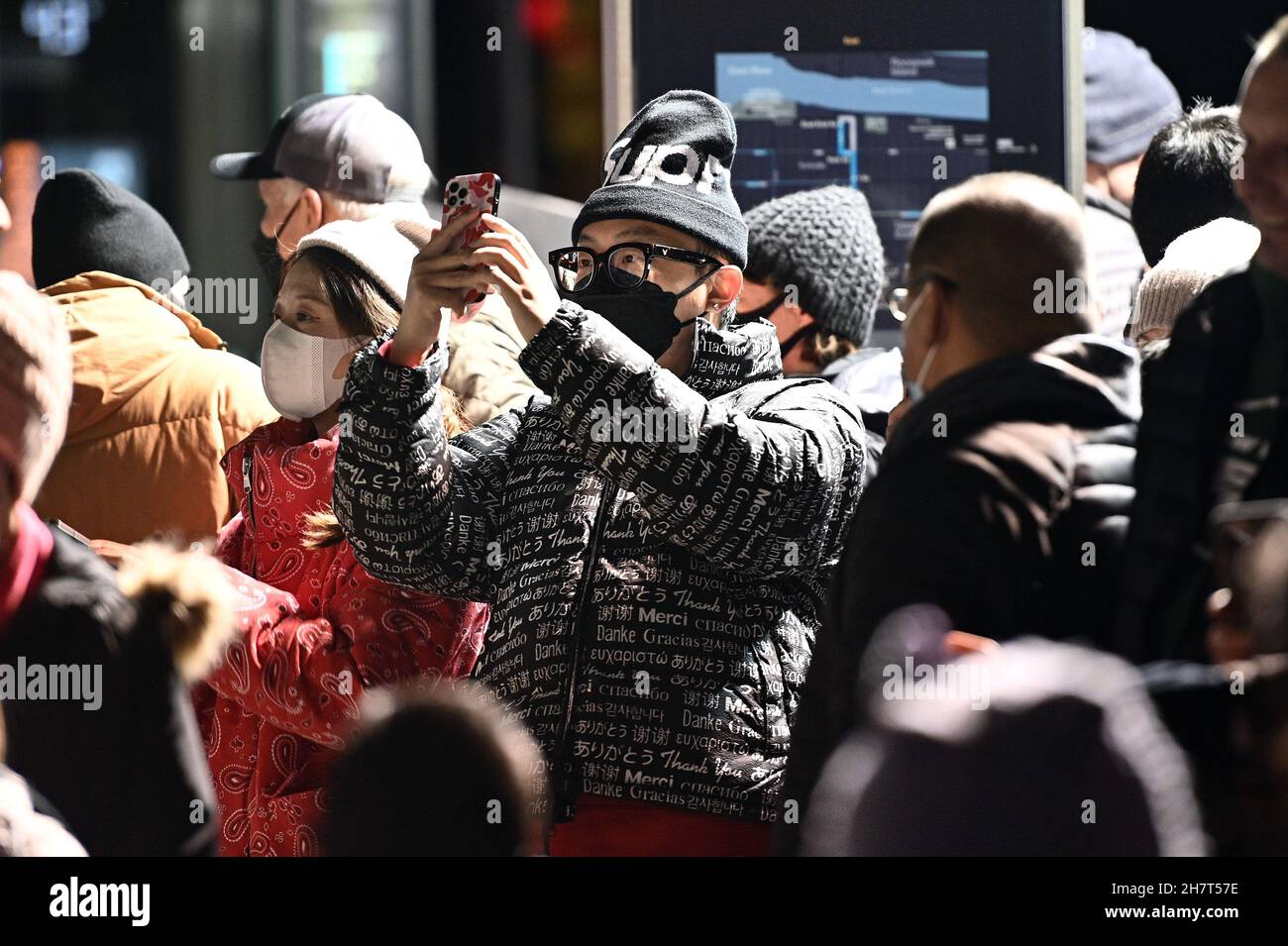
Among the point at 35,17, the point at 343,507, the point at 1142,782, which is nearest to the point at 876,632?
the point at 1142,782

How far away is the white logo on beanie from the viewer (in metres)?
3.24

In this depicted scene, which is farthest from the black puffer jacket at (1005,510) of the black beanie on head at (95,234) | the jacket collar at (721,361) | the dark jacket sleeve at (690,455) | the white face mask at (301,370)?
the black beanie on head at (95,234)

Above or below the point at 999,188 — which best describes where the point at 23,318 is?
below

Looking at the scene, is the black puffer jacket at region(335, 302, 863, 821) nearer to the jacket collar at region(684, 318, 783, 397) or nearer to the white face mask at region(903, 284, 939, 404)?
the jacket collar at region(684, 318, 783, 397)

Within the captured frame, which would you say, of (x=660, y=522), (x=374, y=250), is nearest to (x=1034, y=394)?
(x=660, y=522)

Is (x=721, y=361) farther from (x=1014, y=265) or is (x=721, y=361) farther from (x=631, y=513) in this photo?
(x=1014, y=265)

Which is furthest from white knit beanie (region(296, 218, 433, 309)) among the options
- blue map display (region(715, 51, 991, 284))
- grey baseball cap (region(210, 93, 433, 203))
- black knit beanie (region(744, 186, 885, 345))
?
blue map display (region(715, 51, 991, 284))

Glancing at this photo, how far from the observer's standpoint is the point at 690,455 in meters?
2.78

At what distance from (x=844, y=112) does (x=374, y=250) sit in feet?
4.73

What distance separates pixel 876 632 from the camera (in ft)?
7.57

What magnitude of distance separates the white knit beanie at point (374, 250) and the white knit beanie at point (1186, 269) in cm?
134

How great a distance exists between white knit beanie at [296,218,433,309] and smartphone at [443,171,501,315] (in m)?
0.48
